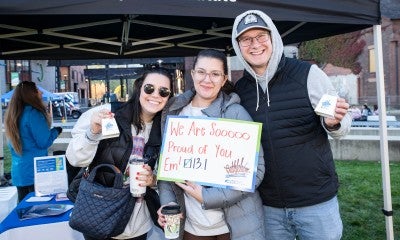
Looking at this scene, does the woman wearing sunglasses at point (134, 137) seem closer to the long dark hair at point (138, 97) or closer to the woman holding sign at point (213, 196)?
the long dark hair at point (138, 97)

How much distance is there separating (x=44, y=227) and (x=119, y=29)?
118 inches

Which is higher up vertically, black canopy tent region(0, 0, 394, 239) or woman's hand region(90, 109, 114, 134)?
black canopy tent region(0, 0, 394, 239)

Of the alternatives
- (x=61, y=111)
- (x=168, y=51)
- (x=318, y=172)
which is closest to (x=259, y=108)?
(x=318, y=172)

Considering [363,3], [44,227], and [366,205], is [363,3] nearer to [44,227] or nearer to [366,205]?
[44,227]

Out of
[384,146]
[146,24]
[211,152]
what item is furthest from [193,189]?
[146,24]

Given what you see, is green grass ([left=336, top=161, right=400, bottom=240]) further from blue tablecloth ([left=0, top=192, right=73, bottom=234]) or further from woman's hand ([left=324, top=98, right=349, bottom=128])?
blue tablecloth ([left=0, top=192, right=73, bottom=234])

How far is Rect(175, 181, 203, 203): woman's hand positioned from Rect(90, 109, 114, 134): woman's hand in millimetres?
595

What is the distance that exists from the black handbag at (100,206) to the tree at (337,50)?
24077mm

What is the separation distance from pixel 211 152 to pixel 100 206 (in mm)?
744

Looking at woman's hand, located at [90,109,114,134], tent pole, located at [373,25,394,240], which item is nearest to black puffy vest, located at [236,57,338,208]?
woman's hand, located at [90,109,114,134]

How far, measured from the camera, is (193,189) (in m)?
2.19

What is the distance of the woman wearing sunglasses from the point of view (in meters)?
2.31

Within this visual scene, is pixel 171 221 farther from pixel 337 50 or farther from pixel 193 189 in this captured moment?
pixel 337 50

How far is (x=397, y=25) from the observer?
3291cm
